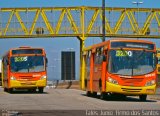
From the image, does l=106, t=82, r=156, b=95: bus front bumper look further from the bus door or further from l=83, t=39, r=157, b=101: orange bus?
the bus door

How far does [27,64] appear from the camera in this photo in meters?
36.3

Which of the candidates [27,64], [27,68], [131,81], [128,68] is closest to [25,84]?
[27,68]

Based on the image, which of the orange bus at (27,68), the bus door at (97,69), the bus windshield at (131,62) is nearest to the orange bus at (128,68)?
the bus windshield at (131,62)

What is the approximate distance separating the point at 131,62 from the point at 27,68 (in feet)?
37.4

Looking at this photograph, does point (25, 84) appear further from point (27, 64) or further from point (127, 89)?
point (127, 89)

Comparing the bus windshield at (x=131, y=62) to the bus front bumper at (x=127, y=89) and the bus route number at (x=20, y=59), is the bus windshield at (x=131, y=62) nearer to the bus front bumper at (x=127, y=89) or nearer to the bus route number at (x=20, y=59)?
the bus front bumper at (x=127, y=89)

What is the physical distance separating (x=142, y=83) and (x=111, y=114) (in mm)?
9483

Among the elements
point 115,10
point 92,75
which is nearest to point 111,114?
point 92,75

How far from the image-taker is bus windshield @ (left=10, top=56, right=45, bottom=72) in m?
36.3

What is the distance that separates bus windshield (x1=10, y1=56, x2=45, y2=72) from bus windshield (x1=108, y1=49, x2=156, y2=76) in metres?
10.7

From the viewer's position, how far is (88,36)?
70.6 meters

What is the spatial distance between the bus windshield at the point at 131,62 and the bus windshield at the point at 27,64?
10.7 meters

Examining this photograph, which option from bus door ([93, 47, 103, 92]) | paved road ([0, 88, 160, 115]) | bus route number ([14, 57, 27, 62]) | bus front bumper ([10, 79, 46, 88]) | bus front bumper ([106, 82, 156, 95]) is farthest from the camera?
bus route number ([14, 57, 27, 62])

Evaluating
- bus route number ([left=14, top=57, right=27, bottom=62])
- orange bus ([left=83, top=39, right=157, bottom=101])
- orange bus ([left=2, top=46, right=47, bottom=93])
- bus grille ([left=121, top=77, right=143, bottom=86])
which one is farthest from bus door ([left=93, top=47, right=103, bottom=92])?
bus route number ([left=14, top=57, right=27, bottom=62])
